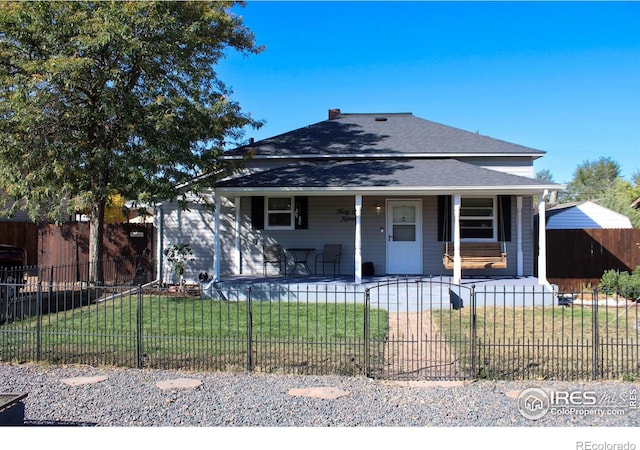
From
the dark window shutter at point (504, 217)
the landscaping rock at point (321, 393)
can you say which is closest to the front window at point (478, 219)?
the dark window shutter at point (504, 217)

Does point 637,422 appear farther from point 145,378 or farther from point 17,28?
point 17,28

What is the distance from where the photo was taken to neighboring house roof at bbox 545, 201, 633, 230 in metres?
23.5

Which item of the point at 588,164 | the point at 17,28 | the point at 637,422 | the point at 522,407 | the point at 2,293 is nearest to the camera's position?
the point at 637,422

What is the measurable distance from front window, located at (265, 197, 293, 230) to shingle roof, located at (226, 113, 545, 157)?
1.62 meters

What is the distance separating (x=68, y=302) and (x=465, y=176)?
10.1 metres

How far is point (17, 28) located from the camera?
11.2 m

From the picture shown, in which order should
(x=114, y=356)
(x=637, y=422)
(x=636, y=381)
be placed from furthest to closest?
(x=114, y=356) → (x=636, y=381) → (x=637, y=422)

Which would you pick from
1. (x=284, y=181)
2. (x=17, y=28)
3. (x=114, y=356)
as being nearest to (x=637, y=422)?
(x=114, y=356)

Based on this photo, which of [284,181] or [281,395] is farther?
[284,181]

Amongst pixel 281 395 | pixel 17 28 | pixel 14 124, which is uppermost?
pixel 17 28

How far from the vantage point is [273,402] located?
5562 millimetres

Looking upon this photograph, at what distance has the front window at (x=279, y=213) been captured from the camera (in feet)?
49.9

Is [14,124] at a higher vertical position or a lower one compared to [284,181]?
higher

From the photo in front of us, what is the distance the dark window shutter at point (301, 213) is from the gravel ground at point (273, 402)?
8717 millimetres
